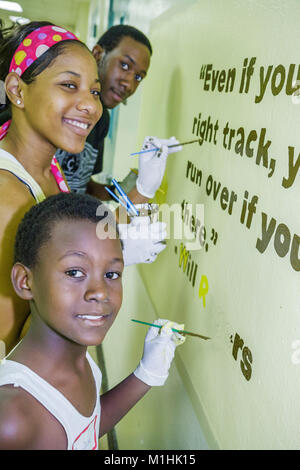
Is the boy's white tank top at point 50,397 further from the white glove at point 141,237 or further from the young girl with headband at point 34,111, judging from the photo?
the white glove at point 141,237

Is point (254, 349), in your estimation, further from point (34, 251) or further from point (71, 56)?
point (71, 56)

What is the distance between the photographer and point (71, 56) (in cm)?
93

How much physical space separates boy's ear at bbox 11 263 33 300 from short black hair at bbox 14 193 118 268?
0.04ft

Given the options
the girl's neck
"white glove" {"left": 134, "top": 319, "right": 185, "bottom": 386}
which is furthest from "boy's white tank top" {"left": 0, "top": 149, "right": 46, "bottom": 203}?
"white glove" {"left": 134, "top": 319, "right": 185, "bottom": 386}

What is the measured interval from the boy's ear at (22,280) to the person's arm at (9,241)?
86 millimetres

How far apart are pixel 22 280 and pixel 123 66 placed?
1.13 metres

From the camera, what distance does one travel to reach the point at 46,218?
0.76 meters

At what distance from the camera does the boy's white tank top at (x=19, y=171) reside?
88cm

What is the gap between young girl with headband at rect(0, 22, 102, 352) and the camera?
0.88 m

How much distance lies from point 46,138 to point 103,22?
2852 mm

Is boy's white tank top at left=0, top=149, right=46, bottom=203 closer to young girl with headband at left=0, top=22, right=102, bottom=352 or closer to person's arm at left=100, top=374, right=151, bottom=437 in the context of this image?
young girl with headband at left=0, top=22, right=102, bottom=352

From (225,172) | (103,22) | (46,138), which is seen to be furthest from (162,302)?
(103,22)

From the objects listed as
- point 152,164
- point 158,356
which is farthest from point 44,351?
point 152,164

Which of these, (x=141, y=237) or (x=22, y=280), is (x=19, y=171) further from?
(x=141, y=237)
